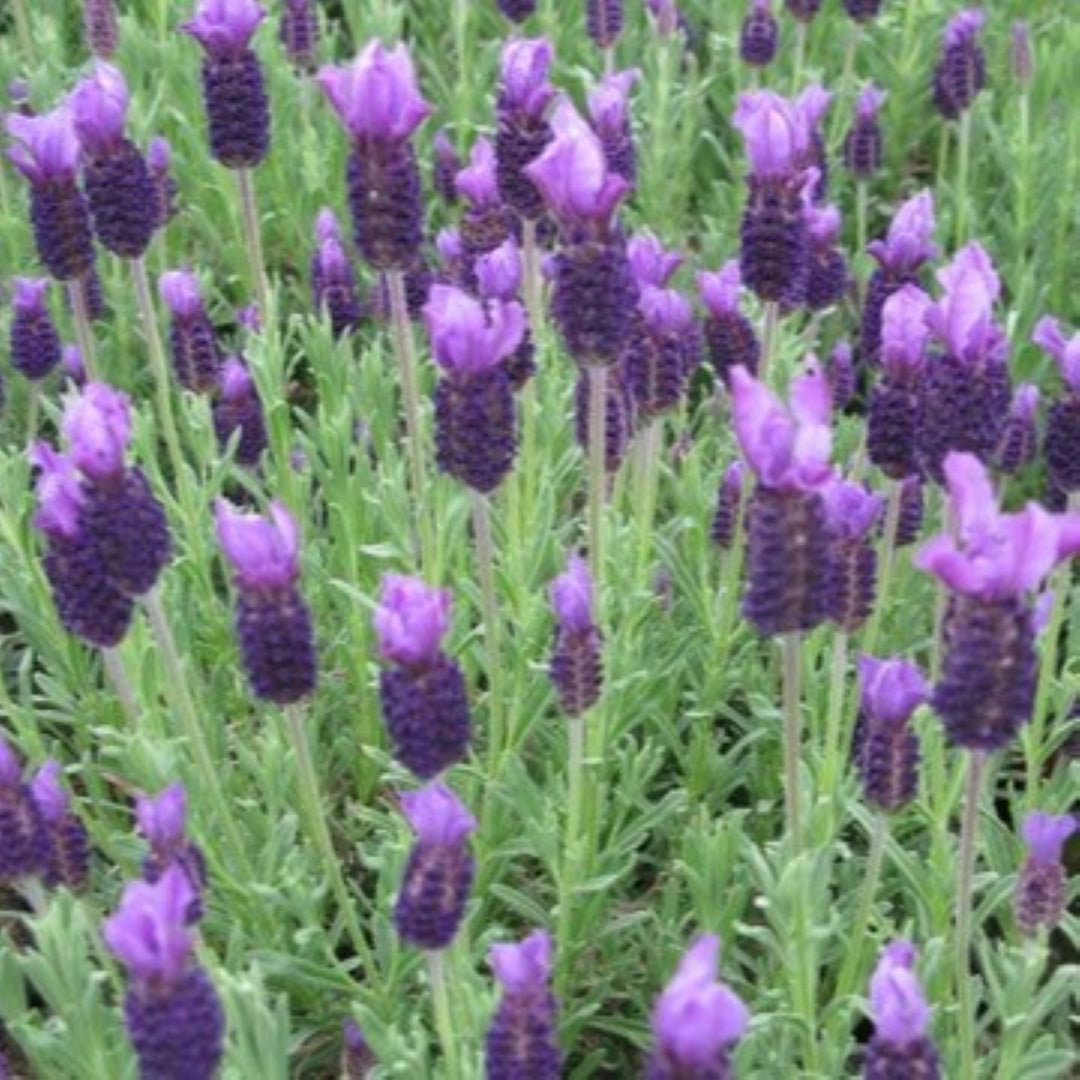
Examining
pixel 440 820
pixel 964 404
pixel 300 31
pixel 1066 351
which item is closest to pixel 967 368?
pixel 964 404

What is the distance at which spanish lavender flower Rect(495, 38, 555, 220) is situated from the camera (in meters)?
2.82

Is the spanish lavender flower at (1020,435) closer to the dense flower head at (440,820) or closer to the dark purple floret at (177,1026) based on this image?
the dense flower head at (440,820)

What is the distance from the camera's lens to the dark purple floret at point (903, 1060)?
1942mm

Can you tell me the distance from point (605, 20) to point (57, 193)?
58.6 inches

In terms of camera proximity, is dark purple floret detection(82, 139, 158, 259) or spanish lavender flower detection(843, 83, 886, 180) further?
spanish lavender flower detection(843, 83, 886, 180)

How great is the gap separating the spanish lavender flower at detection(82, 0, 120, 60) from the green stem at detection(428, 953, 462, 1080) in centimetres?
250

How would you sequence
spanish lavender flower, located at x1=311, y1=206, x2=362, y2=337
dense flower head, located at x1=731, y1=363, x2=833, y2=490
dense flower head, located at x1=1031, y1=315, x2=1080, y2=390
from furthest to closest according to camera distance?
spanish lavender flower, located at x1=311, y1=206, x2=362, y2=337 < dense flower head, located at x1=1031, y1=315, x2=1080, y2=390 < dense flower head, located at x1=731, y1=363, x2=833, y2=490

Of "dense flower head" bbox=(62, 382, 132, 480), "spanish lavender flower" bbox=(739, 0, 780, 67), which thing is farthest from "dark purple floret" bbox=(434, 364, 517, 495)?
"spanish lavender flower" bbox=(739, 0, 780, 67)

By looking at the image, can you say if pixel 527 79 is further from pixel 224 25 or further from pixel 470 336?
pixel 470 336

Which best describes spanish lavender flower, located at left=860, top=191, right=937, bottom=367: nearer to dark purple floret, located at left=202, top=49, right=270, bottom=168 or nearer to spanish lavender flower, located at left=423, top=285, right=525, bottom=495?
spanish lavender flower, located at left=423, top=285, right=525, bottom=495

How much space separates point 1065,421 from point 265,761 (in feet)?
3.73

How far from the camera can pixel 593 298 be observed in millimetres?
2375

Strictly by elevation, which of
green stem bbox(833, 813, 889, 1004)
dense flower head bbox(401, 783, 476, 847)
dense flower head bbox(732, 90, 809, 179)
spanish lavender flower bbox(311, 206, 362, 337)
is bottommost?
green stem bbox(833, 813, 889, 1004)

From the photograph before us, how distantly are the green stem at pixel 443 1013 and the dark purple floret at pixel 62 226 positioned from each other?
1.25m
